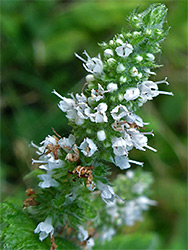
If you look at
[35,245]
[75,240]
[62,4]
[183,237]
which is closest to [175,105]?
[183,237]

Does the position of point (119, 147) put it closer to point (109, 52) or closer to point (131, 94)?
point (131, 94)

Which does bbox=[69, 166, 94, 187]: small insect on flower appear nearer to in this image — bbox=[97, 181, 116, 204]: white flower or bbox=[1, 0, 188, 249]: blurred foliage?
bbox=[97, 181, 116, 204]: white flower

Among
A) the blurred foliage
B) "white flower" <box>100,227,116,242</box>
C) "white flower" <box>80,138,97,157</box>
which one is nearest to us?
"white flower" <box>80,138,97,157</box>

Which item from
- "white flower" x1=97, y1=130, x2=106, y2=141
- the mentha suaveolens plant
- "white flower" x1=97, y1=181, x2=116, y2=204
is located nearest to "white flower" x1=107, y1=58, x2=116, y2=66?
the mentha suaveolens plant

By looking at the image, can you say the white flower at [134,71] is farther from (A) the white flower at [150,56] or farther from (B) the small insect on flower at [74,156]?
(B) the small insect on flower at [74,156]

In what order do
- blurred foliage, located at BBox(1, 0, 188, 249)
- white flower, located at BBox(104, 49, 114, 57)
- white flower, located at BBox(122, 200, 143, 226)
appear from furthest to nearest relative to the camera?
blurred foliage, located at BBox(1, 0, 188, 249) < white flower, located at BBox(122, 200, 143, 226) < white flower, located at BBox(104, 49, 114, 57)

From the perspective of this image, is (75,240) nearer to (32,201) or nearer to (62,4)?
(32,201)

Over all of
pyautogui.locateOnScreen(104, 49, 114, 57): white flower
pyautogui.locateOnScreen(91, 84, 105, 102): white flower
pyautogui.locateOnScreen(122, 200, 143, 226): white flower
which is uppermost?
pyautogui.locateOnScreen(104, 49, 114, 57): white flower
